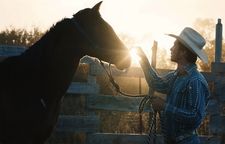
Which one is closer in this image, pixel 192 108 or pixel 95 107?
pixel 192 108

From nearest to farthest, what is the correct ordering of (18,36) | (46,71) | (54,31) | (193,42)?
(193,42) → (46,71) → (54,31) → (18,36)

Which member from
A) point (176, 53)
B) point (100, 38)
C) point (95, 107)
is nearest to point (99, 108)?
point (95, 107)

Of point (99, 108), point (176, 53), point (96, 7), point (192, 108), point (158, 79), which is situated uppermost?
point (96, 7)

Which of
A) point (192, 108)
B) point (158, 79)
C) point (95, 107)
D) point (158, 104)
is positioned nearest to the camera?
point (192, 108)

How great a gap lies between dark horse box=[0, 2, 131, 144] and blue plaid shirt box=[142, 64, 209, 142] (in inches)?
54.0

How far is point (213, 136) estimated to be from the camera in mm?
8867

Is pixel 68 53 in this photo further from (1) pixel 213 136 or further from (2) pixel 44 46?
(1) pixel 213 136

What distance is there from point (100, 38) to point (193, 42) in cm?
148

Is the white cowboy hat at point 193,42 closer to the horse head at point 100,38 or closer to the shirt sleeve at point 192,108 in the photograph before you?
the shirt sleeve at point 192,108

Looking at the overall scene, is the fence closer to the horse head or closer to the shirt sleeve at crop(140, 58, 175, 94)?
the horse head

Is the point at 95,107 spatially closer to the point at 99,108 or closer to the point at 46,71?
the point at 99,108

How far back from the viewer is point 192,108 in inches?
178

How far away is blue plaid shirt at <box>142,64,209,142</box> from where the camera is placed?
178 inches

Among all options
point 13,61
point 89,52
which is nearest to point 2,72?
point 13,61
